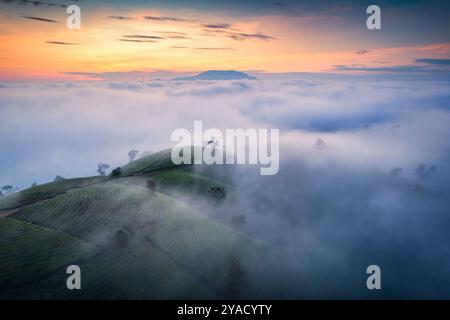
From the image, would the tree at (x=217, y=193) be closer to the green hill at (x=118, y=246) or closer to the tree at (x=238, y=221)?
the green hill at (x=118, y=246)

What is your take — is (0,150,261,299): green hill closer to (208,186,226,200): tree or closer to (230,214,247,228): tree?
(208,186,226,200): tree

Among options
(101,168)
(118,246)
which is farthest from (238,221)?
(101,168)

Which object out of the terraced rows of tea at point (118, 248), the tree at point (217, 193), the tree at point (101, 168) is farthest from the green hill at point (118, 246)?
the tree at point (101, 168)

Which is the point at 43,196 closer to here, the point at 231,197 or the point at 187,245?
the point at 187,245

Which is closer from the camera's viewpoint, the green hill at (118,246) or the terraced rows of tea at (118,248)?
the terraced rows of tea at (118,248)

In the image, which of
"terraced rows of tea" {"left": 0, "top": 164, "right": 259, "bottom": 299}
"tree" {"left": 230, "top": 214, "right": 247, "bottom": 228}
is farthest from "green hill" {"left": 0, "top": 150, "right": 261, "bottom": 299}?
"tree" {"left": 230, "top": 214, "right": 247, "bottom": 228}
